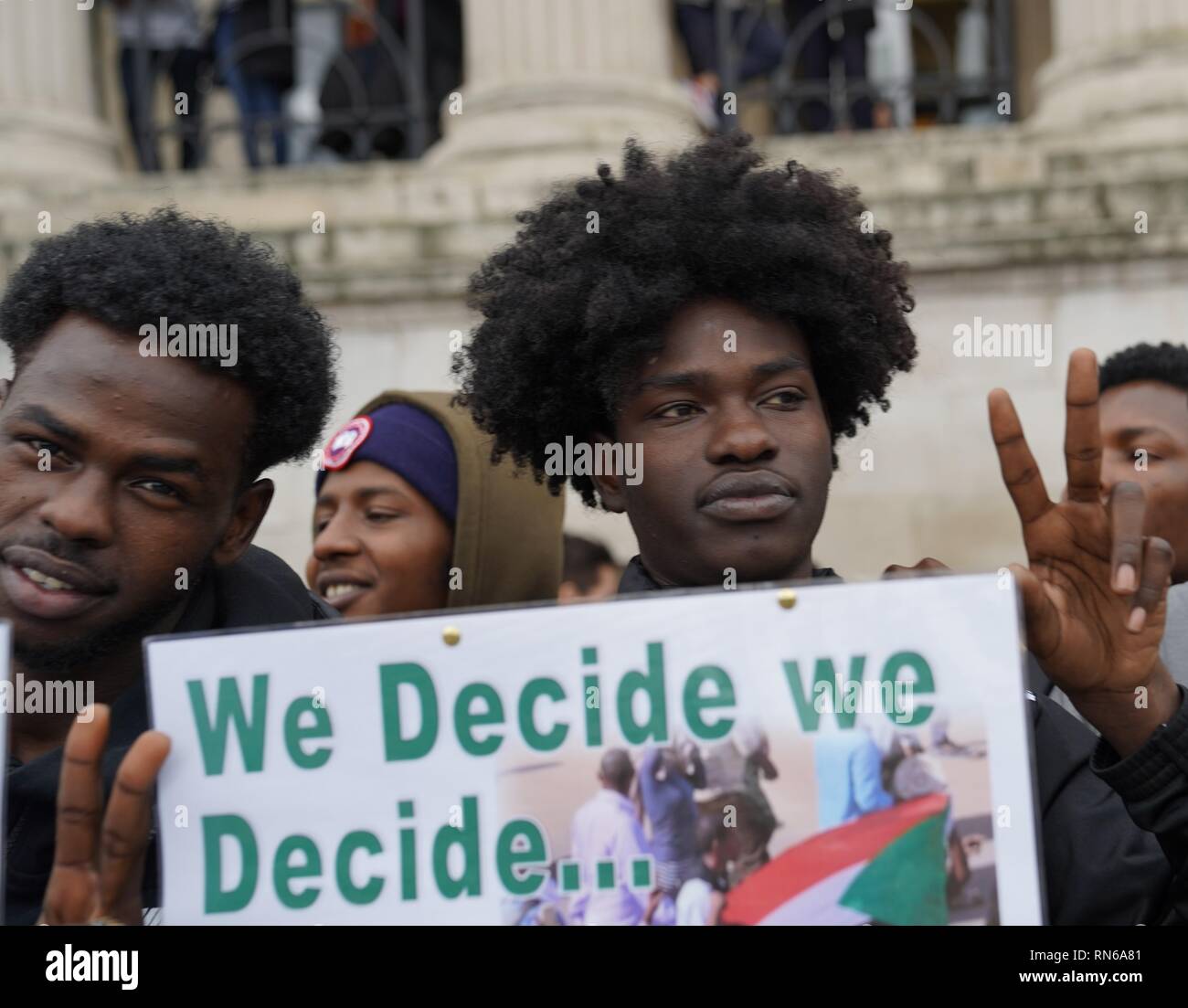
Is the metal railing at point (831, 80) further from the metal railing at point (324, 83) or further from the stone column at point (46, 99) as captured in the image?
the stone column at point (46, 99)

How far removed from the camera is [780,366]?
294cm

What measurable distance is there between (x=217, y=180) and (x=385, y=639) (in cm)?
767

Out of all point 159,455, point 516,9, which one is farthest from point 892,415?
point 159,455

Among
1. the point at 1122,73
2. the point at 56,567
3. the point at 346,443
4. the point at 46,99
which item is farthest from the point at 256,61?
the point at 56,567

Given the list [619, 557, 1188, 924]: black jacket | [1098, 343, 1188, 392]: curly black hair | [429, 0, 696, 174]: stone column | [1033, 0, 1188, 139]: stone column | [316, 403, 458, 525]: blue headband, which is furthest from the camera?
[429, 0, 696, 174]: stone column

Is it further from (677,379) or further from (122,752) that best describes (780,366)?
(122,752)

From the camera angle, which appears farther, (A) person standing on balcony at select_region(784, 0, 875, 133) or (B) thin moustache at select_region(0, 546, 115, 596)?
(A) person standing on balcony at select_region(784, 0, 875, 133)

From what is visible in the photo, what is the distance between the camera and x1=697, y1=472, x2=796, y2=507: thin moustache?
2793 millimetres

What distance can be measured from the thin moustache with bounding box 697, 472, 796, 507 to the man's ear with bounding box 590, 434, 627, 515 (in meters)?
0.25

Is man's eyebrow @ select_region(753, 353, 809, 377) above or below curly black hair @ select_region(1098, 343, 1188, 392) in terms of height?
below

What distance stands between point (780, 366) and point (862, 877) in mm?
940

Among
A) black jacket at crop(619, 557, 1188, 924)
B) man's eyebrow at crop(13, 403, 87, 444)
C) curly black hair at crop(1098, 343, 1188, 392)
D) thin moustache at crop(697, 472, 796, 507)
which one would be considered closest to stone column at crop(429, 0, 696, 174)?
curly black hair at crop(1098, 343, 1188, 392)

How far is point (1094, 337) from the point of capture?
8414 mm

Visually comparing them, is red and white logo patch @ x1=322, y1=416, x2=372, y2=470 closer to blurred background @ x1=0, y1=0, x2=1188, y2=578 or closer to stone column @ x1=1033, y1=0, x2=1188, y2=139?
blurred background @ x1=0, y1=0, x2=1188, y2=578
